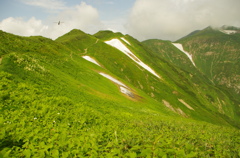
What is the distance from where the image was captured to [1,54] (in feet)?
92.0

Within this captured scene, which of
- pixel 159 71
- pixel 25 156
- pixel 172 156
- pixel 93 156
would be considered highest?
pixel 159 71

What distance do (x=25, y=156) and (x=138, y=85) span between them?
3177 inches

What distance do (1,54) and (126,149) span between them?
31.2m

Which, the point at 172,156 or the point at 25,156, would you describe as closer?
the point at 172,156

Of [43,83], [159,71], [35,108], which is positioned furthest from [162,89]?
[35,108]

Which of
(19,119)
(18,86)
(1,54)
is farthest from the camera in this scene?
(1,54)

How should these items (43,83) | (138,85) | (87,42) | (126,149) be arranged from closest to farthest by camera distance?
(126,149) < (43,83) < (138,85) < (87,42)

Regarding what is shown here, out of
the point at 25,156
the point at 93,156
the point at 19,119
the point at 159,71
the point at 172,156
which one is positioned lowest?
the point at 19,119

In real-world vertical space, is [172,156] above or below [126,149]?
Answer: above

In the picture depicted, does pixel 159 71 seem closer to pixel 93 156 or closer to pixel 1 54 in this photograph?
pixel 1 54

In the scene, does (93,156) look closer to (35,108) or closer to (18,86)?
(35,108)

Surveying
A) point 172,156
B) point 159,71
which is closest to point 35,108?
point 172,156

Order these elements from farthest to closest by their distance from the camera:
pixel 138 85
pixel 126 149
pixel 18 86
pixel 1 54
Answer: pixel 138 85 < pixel 1 54 < pixel 18 86 < pixel 126 149

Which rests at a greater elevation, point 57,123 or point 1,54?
point 1,54
